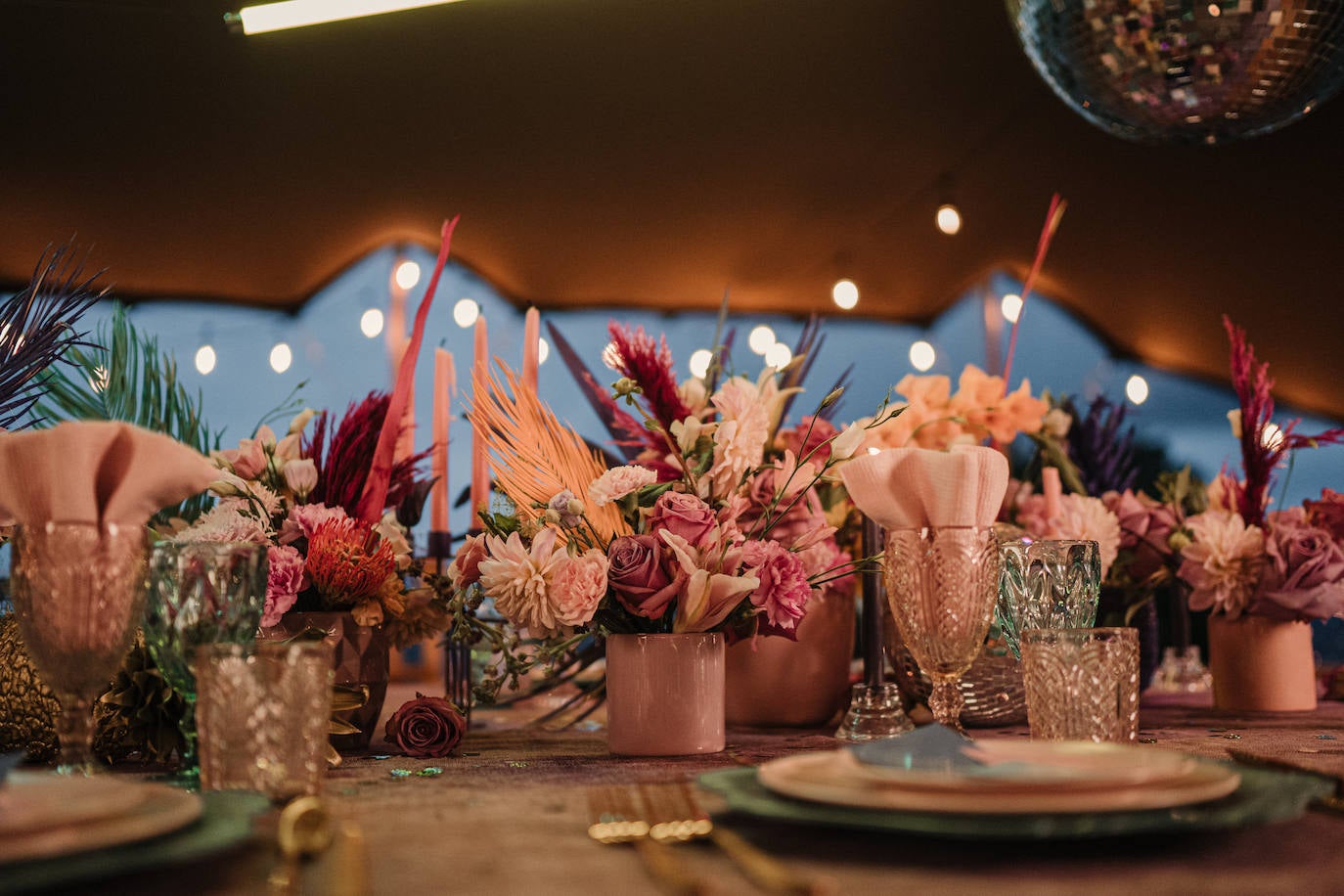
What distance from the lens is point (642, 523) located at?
3.07 ft

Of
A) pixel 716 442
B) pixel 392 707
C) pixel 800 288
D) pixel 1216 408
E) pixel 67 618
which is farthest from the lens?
pixel 800 288

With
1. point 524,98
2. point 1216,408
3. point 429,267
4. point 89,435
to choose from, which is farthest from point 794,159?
point 89,435

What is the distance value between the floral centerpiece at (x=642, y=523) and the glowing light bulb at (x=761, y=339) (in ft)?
5.83

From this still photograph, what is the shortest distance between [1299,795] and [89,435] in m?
0.68

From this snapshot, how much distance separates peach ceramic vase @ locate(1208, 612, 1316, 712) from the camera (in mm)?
1232

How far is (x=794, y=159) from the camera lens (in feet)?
9.55

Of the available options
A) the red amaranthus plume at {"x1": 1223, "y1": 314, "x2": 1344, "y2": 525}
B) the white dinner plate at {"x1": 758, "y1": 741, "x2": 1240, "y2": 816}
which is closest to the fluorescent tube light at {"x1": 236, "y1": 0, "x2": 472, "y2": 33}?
the red amaranthus plume at {"x1": 1223, "y1": 314, "x2": 1344, "y2": 525}

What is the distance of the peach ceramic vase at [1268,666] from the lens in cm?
123

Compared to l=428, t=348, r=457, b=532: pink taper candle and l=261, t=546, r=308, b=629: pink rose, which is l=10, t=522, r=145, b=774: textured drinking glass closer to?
l=261, t=546, r=308, b=629: pink rose

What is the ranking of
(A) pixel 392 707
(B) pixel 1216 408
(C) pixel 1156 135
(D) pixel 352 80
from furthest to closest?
(D) pixel 352 80, (B) pixel 1216 408, (A) pixel 392 707, (C) pixel 1156 135

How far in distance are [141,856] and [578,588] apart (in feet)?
1.46

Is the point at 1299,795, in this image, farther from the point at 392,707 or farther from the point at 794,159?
the point at 794,159

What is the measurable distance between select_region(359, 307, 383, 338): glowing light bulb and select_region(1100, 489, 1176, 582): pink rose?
1.88 meters

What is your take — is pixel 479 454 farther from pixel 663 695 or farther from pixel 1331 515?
pixel 1331 515
